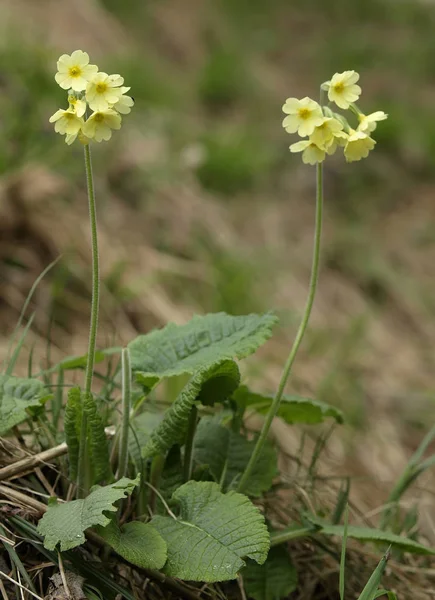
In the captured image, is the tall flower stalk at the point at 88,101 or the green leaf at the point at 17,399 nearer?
the tall flower stalk at the point at 88,101

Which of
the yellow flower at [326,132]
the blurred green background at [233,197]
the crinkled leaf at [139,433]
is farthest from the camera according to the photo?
the blurred green background at [233,197]

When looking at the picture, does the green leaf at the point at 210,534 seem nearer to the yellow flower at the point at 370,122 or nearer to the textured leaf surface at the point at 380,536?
the textured leaf surface at the point at 380,536

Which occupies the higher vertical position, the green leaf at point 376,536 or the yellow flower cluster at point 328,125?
the yellow flower cluster at point 328,125

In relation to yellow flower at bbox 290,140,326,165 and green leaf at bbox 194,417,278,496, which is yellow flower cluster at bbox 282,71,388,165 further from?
green leaf at bbox 194,417,278,496

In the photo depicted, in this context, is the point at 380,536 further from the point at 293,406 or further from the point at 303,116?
the point at 303,116

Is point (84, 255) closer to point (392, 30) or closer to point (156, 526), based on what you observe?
point (156, 526)

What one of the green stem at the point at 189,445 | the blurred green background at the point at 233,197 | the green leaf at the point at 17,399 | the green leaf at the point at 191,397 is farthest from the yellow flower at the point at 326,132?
the blurred green background at the point at 233,197
